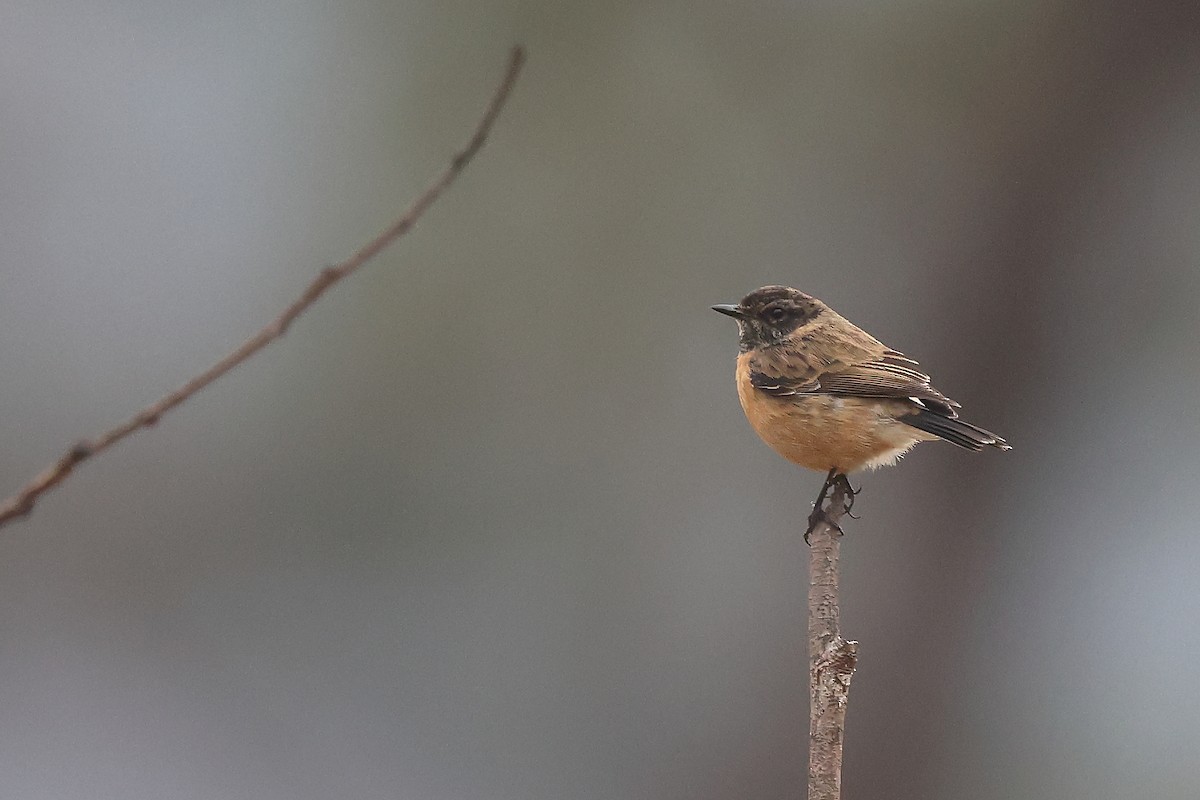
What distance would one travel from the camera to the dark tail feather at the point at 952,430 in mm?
3779

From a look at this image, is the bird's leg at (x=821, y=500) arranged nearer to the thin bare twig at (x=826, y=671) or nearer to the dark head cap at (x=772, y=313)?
the thin bare twig at (x=826, y=671)

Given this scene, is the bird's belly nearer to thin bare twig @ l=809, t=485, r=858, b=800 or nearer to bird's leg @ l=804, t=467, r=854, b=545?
bird's leg @ l=804, t=467, r=854, b=545

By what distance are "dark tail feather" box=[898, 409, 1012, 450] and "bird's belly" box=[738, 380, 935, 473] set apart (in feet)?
0.12

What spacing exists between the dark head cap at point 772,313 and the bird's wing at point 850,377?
191mm

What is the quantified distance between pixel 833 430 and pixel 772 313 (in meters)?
0.83

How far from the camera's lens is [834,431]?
159 inches

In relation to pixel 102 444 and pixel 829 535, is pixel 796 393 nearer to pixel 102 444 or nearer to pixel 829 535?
pixel 829 535

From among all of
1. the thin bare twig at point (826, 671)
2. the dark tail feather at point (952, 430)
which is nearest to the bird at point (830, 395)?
the dark tail feather at point (952, 430)

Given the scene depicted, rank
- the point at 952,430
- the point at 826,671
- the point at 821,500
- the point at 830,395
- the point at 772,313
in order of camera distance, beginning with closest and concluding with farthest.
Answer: the point at 826,671 → the point at 821,500 → the point at 952,430 → the point at 830,395 → the point at 772,313

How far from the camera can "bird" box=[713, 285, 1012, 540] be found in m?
3.95

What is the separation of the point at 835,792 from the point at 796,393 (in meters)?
2.81

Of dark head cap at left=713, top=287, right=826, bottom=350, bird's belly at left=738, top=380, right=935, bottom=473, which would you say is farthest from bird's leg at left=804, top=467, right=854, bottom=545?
dark head cap at left=713, top=287, right=826, bottom=350

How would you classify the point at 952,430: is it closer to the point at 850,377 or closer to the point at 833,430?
the point at 833,430

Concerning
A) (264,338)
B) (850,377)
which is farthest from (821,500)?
(264,338)
